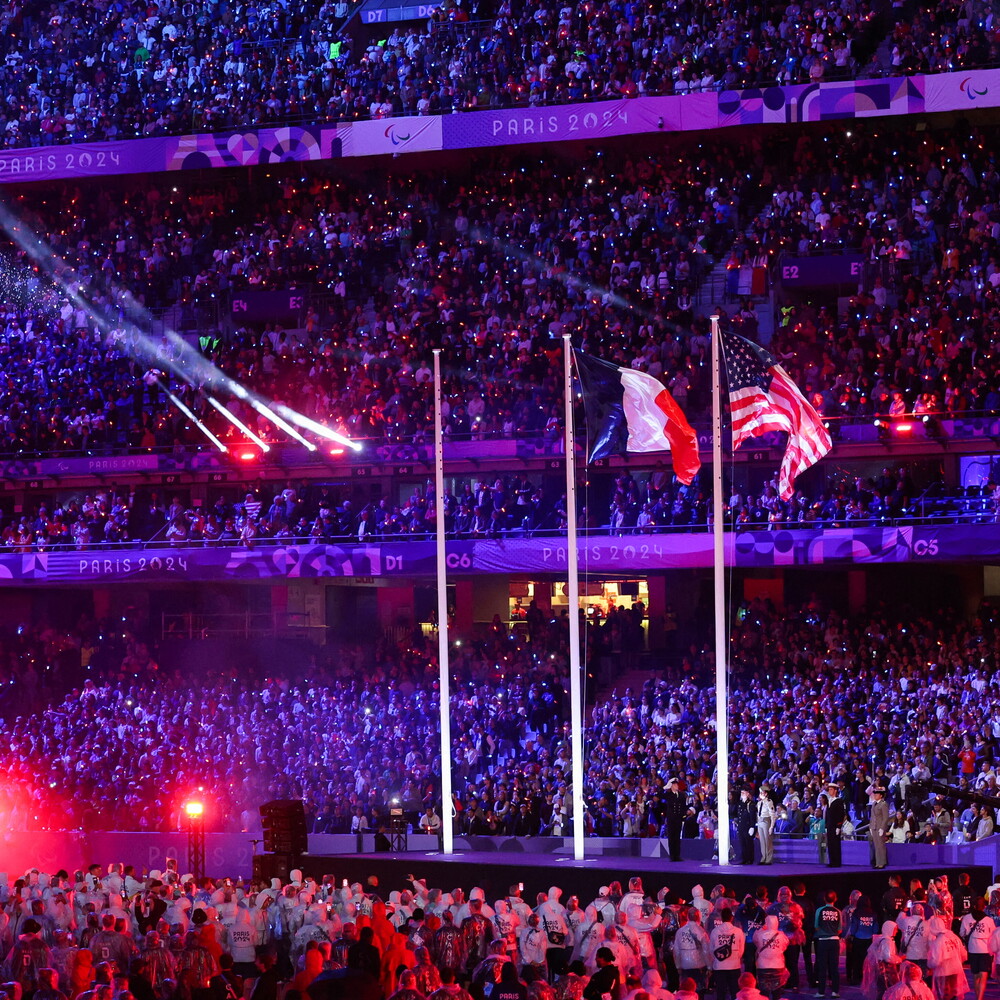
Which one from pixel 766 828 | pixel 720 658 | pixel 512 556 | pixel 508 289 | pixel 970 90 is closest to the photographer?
pixel 720 658

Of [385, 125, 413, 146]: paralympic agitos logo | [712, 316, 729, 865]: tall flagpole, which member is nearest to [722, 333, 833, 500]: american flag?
[712, 316, 729, 865]: tall flagpole

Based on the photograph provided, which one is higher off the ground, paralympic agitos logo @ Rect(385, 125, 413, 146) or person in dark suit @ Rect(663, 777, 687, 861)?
paralympic agitos logo @ Rect(385, 125, 413, 146)

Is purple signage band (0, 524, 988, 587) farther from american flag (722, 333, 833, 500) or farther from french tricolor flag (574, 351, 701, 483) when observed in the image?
american flag (722, 333, 833, 500)

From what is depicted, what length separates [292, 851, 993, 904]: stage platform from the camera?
2450 cm

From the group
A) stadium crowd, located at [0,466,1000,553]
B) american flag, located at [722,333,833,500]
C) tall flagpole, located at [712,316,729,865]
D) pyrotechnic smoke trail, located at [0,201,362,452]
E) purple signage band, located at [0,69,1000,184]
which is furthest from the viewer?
pyrotechnic smoke trail, located at [0,201,362,452]

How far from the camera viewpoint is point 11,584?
42.8 metres

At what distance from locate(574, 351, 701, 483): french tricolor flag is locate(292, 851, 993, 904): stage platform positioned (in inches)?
222

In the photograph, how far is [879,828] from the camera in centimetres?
2617

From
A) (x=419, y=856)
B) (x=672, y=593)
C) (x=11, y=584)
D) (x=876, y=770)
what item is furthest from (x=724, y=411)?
(x=11, y=584)

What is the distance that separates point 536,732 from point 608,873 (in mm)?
9457

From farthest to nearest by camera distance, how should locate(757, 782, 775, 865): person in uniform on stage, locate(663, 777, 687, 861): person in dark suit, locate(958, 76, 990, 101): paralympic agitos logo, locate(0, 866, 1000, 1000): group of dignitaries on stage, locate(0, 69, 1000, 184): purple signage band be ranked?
locate(0, 69, 1000, 184): purple signage band < locate(958, 76, 990, 101): paralympic agitos logo < locate(663, 777, 687, 861): person in dark suit < locate(757, 782, 775, 865): person in uniform on stage < locate(0, 866, 1000, 1000): group of dignitaries on stage

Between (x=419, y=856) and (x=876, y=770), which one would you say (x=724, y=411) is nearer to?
(x=876, y=770)

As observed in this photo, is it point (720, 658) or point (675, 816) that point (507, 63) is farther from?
point (720, 658)

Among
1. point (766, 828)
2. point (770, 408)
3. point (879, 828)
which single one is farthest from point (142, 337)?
point (879, 828)
